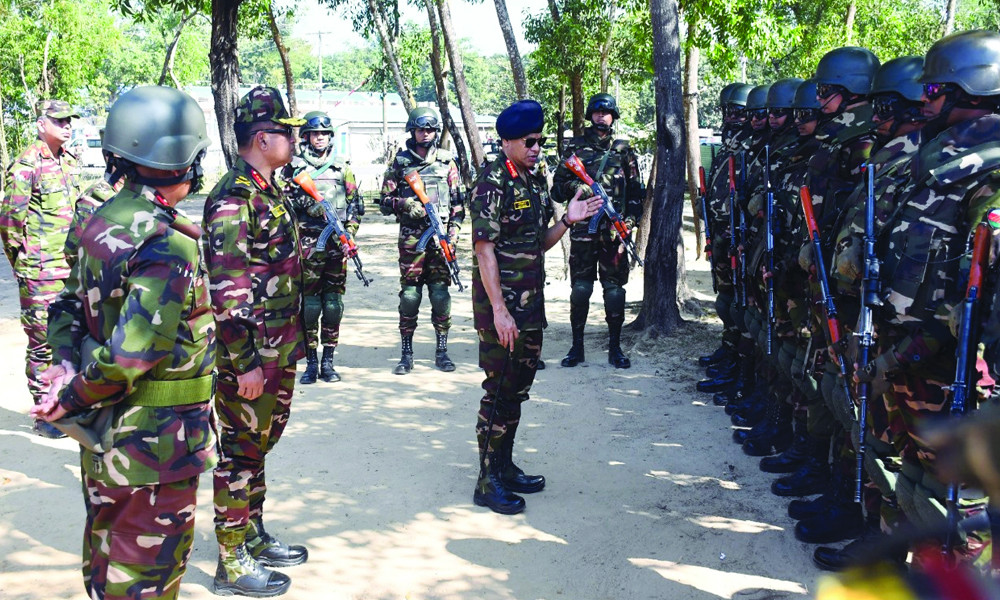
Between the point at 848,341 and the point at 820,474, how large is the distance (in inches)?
57.9

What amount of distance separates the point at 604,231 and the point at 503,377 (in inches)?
128

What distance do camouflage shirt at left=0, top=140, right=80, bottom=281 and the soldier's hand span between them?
3495 millimetres

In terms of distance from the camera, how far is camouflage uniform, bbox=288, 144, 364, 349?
25.2 ft

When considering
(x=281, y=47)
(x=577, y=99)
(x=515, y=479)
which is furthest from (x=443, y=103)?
(x=515, y=479)

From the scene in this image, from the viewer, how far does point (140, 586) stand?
309 cm

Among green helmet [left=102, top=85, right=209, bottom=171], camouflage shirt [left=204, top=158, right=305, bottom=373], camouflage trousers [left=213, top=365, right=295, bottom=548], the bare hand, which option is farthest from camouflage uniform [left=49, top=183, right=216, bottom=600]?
the bare hand

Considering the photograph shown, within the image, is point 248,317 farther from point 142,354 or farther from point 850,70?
point 850,70

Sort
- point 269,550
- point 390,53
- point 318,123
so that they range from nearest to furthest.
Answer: point 269,550, point 318,123, point 390,53

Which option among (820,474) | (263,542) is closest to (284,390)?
(263,542)

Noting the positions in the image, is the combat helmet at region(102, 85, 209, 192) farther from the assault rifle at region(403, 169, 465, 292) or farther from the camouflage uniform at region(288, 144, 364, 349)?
the assault rifle at region(403, 169, 465, 292)

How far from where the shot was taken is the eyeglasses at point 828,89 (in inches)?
199

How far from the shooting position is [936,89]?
3.51 m

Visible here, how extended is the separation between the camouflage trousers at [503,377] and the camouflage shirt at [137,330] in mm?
2067

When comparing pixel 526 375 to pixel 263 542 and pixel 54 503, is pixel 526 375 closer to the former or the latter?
pixel 263 542
